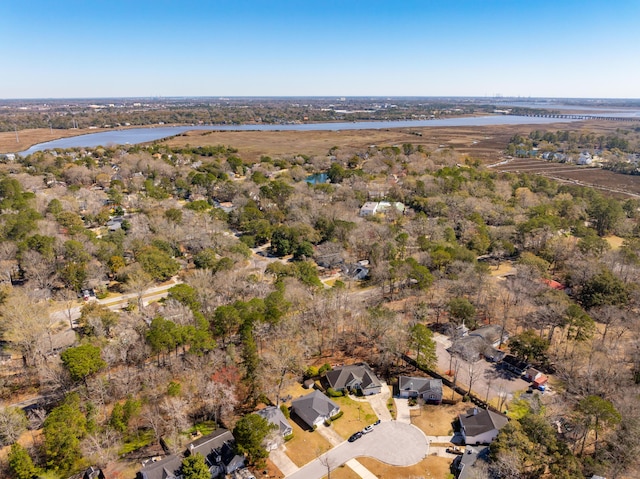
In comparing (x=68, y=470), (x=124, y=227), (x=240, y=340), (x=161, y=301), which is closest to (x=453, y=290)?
(x=240, y=340)

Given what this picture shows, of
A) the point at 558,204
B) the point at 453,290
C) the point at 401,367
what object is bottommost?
the point at 401,367

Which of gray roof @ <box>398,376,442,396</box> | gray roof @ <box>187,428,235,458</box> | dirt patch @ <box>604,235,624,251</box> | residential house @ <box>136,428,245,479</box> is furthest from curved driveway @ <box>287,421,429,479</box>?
dirt patch @ <box>604,235,624,251</box>

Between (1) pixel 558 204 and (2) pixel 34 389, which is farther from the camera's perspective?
(1) pixel 558 204

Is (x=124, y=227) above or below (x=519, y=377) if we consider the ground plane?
above

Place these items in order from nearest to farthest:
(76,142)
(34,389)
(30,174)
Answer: (34,389) < (30,174) < (76,142)

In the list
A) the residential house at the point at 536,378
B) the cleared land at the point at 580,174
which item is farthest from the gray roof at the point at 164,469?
the cleared land at the point at 580,174

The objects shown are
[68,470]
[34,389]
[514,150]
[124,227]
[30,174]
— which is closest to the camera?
[68,470]

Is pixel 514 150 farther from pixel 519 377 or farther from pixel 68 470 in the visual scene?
pixel 68 470
